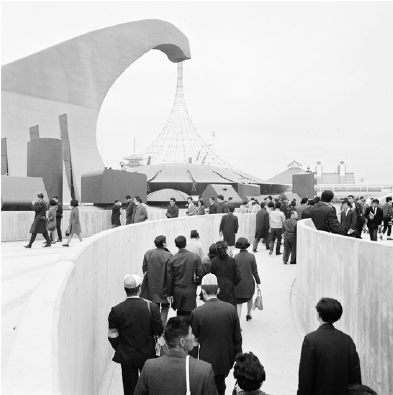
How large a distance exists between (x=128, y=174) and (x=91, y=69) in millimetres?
13012

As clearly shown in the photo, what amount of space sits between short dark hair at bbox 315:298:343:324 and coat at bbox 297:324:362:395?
12 centimetres

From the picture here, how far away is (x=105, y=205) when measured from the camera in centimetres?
1878

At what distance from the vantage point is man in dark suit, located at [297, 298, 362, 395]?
3186 mm

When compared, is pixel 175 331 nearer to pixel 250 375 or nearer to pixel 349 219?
pixel 250 375

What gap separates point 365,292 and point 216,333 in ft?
5.49

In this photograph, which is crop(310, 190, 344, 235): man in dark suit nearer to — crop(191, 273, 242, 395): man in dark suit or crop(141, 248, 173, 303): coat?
crop(141, 248, 173, 303): coat

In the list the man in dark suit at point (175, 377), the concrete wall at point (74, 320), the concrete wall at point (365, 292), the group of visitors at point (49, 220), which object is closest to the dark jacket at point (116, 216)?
the group of visitors at point (49, 220)

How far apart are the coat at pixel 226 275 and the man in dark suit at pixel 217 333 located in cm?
162

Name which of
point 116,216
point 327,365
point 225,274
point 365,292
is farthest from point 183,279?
point 116,216

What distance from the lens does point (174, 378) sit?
2.45 meters

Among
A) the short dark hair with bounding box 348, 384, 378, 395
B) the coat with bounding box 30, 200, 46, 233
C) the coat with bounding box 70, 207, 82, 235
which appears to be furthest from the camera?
the coat with bounding box 70, 207, 82, 235

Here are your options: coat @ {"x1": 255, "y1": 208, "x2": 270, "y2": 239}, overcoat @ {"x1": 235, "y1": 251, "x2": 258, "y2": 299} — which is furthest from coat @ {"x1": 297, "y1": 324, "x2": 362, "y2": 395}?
coat @ {"x1": 255, "y1": 208, "x2": 270, "y2": 239}

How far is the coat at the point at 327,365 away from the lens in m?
3.19

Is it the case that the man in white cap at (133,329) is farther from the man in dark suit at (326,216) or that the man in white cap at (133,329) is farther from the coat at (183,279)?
the man in dark suit at (326,216)
